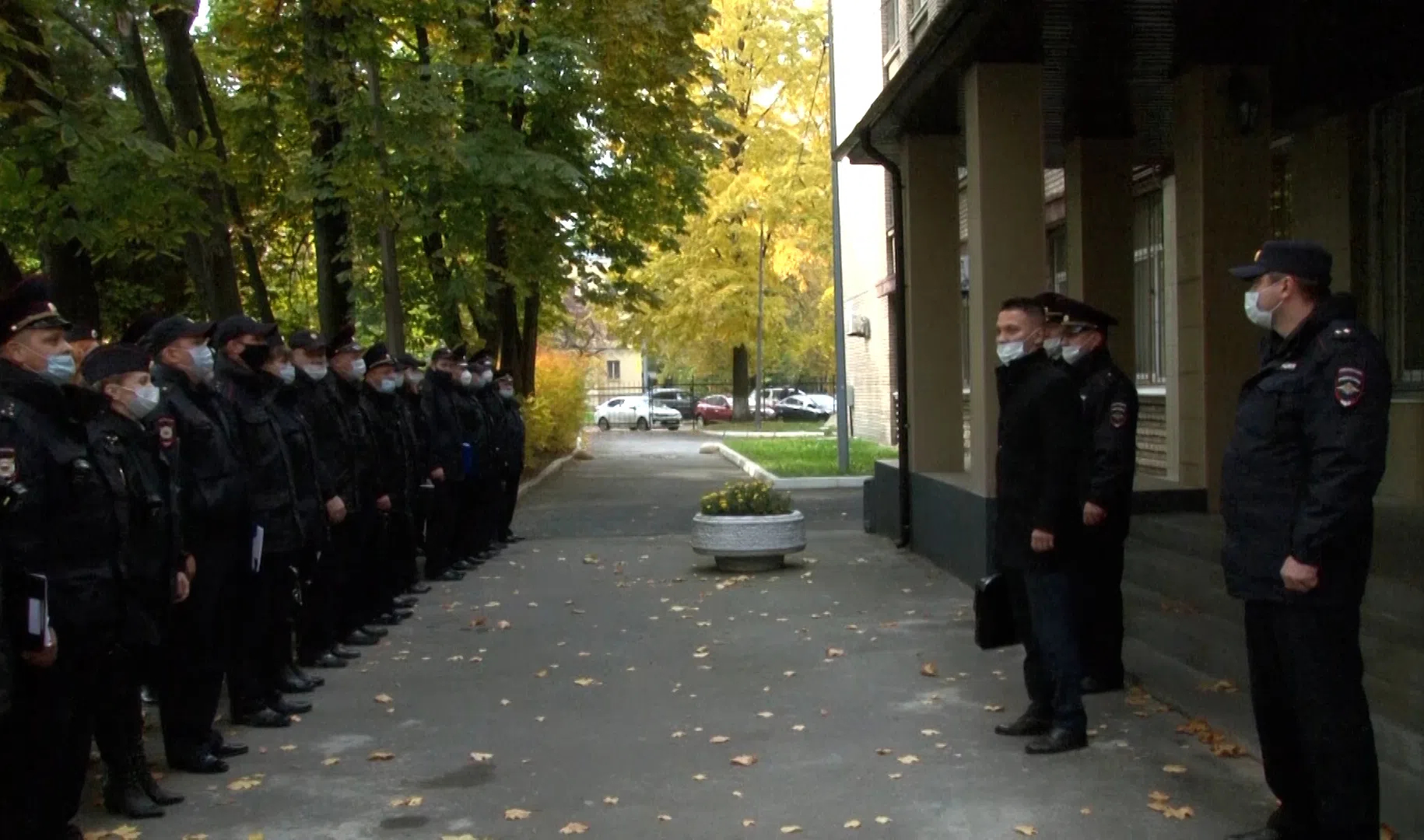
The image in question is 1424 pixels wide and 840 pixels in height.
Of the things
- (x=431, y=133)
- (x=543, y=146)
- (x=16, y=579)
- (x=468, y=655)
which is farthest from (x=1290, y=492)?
(x=543, y=146)

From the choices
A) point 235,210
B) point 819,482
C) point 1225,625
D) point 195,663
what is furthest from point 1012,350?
point 819,482

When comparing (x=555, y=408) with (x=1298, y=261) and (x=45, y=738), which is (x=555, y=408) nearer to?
(x=45, y=738)

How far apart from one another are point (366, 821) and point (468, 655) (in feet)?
12.7

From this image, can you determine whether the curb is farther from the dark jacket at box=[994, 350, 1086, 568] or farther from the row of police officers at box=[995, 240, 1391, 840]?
the row of police officers at box=[995, 240, 1391, 840]

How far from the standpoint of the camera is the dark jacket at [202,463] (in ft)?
23.1

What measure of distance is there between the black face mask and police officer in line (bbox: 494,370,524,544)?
7908 mm

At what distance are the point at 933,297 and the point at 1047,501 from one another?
7.69m

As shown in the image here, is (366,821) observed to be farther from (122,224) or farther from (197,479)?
(122,224)

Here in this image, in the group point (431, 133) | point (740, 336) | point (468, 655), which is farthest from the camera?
point (740, 336)

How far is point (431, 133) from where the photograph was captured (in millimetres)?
16781

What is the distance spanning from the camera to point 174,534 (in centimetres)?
630

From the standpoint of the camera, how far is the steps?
5.86 meters

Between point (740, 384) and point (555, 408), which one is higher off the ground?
point (740, 384)

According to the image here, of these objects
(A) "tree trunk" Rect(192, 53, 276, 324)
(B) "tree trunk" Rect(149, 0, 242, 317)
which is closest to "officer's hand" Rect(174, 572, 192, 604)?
(B) "tree trunk" Rect(149, 0, 242, 317)
